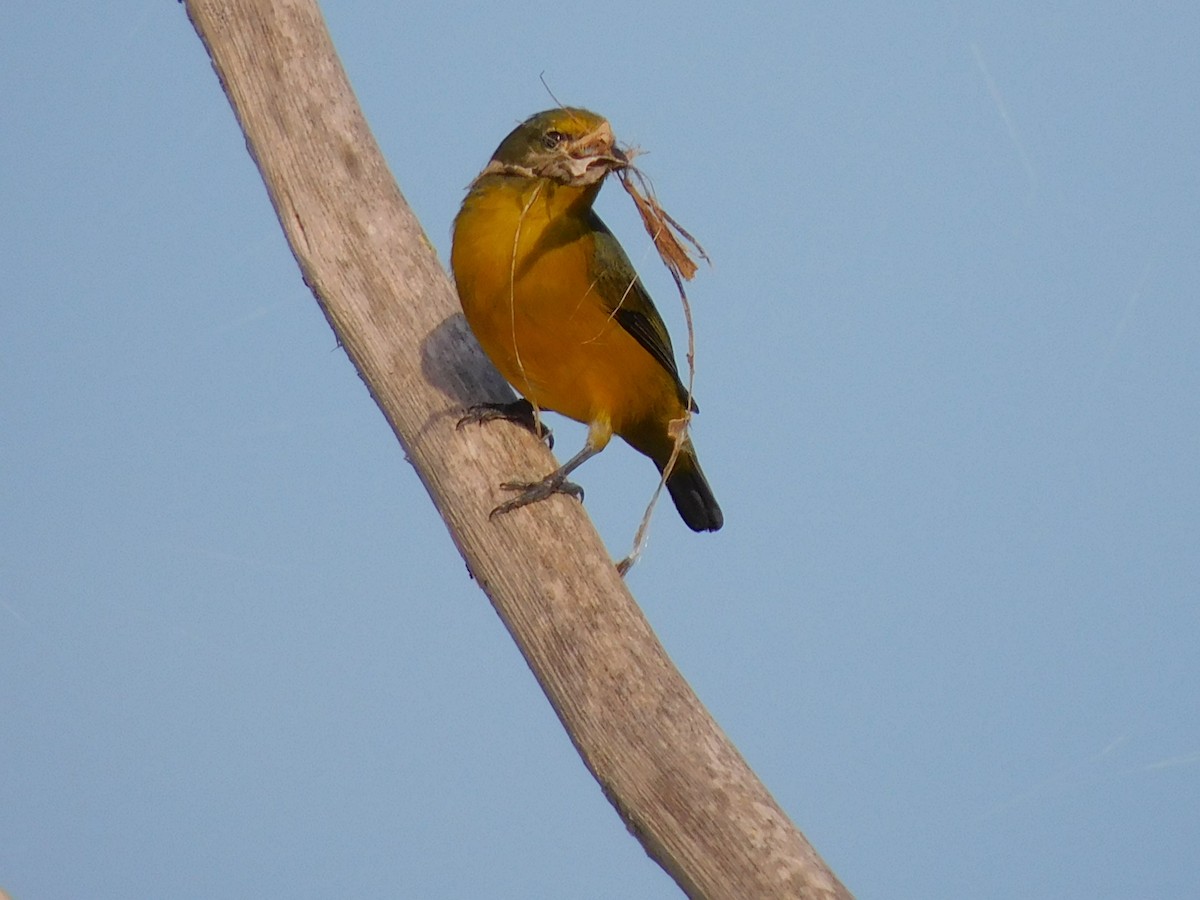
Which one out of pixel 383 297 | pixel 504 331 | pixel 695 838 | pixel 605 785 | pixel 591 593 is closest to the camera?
pixel 695 838

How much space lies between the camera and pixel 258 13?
434 cm

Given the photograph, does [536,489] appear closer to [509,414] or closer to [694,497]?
[509,414]

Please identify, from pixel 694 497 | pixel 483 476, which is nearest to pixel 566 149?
pixel 483 476

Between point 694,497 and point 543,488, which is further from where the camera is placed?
point 694,497

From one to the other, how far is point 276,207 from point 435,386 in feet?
2.47

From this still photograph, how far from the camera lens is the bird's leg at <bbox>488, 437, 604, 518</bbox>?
3.82m

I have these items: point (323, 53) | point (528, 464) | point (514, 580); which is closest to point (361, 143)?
point (323, 53)

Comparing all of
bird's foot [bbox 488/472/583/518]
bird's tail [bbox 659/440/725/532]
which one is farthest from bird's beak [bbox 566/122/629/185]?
bird's tail [bbox 659/440/725/532]

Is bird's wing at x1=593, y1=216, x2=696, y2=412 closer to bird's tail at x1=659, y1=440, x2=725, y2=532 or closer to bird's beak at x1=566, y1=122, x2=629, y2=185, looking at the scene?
bird's beak at x1=566, y1=122, x2=629, y2=185

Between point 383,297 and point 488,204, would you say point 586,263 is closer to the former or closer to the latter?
point 488,204

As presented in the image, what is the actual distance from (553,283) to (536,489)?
55cm

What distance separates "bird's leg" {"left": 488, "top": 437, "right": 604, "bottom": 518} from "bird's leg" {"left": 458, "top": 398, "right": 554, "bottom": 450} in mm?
170

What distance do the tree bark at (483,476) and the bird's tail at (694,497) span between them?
2.58ft

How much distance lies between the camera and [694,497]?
4.82m
